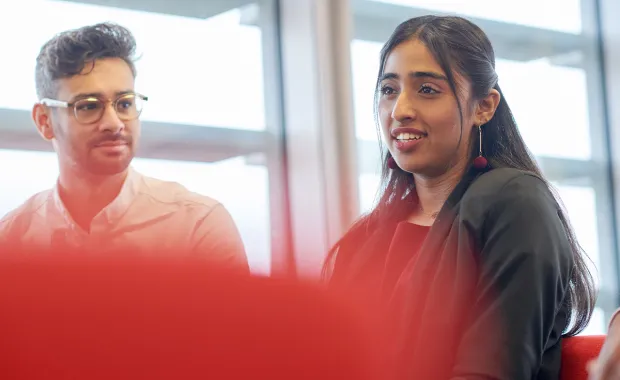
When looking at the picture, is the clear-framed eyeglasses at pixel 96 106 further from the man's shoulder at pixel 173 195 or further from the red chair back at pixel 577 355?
the red chair back at pixel 577 355

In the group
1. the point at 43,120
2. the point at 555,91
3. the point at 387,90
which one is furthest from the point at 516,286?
the point at 555,91

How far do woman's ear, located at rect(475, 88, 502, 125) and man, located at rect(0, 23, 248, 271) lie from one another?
1053mm

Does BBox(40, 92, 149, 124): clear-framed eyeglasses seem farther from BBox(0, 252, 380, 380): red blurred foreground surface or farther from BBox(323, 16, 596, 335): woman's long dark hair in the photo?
BBox(0, 252, 380, 380): red blurred foreground surface

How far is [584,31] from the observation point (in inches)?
178

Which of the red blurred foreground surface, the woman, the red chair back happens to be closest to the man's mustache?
the woman

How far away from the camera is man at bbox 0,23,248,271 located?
253 centimetres

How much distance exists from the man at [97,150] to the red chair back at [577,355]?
137cm

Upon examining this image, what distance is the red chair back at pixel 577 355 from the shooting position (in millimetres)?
1169

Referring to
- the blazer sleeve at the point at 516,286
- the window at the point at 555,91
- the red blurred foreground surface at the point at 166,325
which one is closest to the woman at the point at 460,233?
the blazer sleeve at the point at 516,286

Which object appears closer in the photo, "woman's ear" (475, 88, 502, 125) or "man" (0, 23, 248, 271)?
"woman's ear" (475, 88, 502, 125)

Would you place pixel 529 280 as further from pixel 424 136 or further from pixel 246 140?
pixel 246 140

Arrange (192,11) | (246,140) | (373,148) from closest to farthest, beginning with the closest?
(192,11)
(246,140)
(373,148)

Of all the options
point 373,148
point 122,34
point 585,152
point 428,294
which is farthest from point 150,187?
point 585,152

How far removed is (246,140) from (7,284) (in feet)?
10.7
